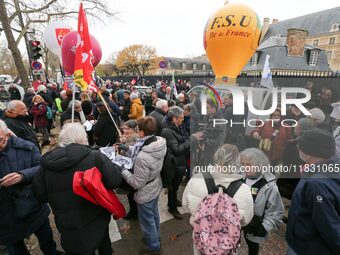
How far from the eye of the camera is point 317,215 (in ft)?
4.64

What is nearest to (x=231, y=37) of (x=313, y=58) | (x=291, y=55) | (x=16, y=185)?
(x=16, y=185)

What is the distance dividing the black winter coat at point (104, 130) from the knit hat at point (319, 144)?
339 centimetres

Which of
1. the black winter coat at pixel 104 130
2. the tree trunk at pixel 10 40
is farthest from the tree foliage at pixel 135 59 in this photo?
the black winter coat at pixel 104 130

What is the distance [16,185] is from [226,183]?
1.94 m

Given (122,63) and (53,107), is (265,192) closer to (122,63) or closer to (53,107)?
(53,107)

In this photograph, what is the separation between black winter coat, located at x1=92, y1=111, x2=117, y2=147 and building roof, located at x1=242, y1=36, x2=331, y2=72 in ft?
87.4

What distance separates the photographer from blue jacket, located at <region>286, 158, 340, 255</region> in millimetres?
1384

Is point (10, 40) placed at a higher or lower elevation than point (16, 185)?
higher

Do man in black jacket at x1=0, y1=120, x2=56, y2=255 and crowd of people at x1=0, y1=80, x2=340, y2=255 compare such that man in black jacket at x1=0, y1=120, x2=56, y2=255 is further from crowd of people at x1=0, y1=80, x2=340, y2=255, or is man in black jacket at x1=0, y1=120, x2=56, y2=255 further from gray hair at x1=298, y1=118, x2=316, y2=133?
gray hair at x1=298, y1=118, x2=316, y2=133

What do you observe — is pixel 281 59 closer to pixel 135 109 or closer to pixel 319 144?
pixel 135 109

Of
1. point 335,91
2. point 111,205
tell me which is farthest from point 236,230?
point 335,91

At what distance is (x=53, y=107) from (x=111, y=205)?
289 inches

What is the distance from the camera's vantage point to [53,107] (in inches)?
312

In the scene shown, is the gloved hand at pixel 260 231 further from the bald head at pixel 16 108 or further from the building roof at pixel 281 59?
the building roof at pixel 281 59
